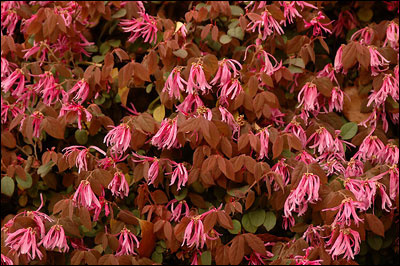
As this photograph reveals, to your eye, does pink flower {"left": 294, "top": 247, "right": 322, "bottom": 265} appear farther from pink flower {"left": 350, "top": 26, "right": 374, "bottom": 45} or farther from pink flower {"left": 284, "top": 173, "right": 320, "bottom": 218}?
pink flower {"left": 350, "top": 26, "right": 374, "bottom": 45}

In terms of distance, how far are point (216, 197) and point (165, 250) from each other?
0.24 meters

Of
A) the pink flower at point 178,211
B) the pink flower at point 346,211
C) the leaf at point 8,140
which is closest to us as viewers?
the pink flower at point 346,211

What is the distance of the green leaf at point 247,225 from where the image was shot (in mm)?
2188

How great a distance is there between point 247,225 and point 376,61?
0.69 meters

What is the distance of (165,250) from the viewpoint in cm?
225

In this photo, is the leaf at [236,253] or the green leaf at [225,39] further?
the green leaf at [225,39]

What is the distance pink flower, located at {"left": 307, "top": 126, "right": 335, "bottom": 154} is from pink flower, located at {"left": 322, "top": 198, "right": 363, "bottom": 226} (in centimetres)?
A: 25

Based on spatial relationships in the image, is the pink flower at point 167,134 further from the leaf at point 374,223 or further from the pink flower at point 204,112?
the leaf at point 374,223

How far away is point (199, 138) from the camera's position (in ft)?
6.73

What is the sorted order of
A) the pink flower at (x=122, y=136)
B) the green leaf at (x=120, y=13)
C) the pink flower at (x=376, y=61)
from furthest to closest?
the green leaf at (x=120, y=13) → the pink flower at (x=376, y=61) → the pink flower at (x=122, y=136)

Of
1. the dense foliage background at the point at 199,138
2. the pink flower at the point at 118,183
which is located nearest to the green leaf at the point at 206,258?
the dense foliage background at the point at 199,138

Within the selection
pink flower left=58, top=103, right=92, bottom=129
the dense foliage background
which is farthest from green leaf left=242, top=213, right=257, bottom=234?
pink flower left=58, top=103, right=92, bottom=129

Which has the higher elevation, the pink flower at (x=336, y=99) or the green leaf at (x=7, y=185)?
the pink flower at (x=336, y=99)

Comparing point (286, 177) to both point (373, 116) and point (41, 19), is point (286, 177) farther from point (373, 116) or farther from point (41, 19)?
point (41, 19)
